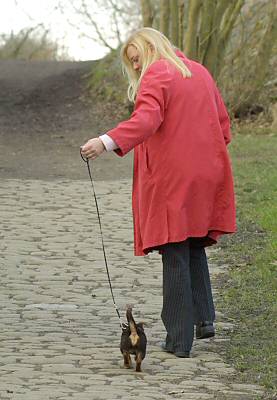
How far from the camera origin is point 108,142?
5824 mm

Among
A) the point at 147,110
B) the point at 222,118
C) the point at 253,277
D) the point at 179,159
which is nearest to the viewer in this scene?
the point at 147,110

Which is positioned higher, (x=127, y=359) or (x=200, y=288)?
(x=200, y=288)

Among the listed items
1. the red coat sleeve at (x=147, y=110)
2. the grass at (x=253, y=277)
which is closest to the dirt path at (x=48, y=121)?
the grass at (x=253, y=277)

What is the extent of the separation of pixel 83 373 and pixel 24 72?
24.5m

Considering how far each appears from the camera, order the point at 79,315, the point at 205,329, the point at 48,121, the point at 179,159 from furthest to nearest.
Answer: the point at 48,121, the point at 79,315, the point at 205,329, the point at 179,159

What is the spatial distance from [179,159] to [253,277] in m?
2.71

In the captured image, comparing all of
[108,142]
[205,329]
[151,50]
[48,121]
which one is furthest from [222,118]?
[48,121]

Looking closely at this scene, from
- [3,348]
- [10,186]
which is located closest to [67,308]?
[3,348]

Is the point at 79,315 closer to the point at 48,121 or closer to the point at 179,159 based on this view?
the point at 179,159

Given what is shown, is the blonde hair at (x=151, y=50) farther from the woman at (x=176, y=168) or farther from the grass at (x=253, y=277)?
the grass at (x=253, y=277)

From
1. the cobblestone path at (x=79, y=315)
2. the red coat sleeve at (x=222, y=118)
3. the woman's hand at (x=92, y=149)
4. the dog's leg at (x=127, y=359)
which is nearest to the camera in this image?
the cobblestone path at (x=79, y=315)

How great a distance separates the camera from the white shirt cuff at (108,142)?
582 cm

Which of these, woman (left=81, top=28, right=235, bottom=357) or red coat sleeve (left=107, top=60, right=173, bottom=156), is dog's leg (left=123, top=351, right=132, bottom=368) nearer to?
woman (left=81, top=28, right=235, bottom=357)

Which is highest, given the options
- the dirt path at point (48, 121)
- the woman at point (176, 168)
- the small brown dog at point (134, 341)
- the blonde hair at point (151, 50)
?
the blonde hair at point (151, 50)
